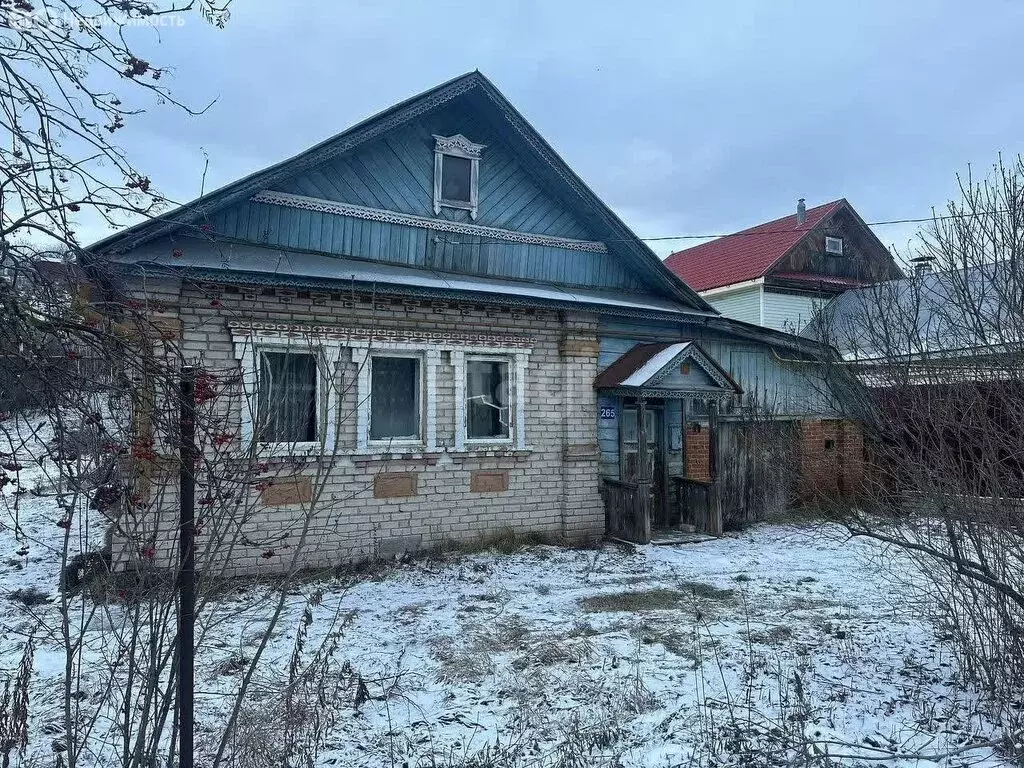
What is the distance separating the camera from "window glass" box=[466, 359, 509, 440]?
9.32 m

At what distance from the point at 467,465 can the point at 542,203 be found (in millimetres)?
4040

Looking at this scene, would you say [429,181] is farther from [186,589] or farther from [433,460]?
[186,589]

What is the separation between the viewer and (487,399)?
9461 millimetres

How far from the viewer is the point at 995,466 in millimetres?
4297

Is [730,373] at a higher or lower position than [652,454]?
higher

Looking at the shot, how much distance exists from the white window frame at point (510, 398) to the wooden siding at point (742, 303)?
1277 centimetres

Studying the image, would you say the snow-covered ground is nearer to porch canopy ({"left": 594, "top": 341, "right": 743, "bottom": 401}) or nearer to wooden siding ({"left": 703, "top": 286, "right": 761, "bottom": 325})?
porch canopy ({"left": 594, "top": 341, "right": 743, "bottom": 401})

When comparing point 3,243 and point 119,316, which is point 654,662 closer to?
point 119,316

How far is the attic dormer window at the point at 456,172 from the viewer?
31.2 ft

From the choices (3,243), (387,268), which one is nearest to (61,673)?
(3,243)

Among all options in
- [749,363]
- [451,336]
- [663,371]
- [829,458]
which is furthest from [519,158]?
[829,458]

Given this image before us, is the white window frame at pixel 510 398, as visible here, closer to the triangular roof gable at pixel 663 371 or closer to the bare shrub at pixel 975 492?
the triangular roof gable at pixel 663 371

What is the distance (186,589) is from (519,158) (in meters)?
8.32

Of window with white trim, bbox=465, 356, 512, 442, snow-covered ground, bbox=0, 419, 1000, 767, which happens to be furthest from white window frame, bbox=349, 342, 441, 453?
snow-covered ground, bbox=0, 419, 1000, 767
